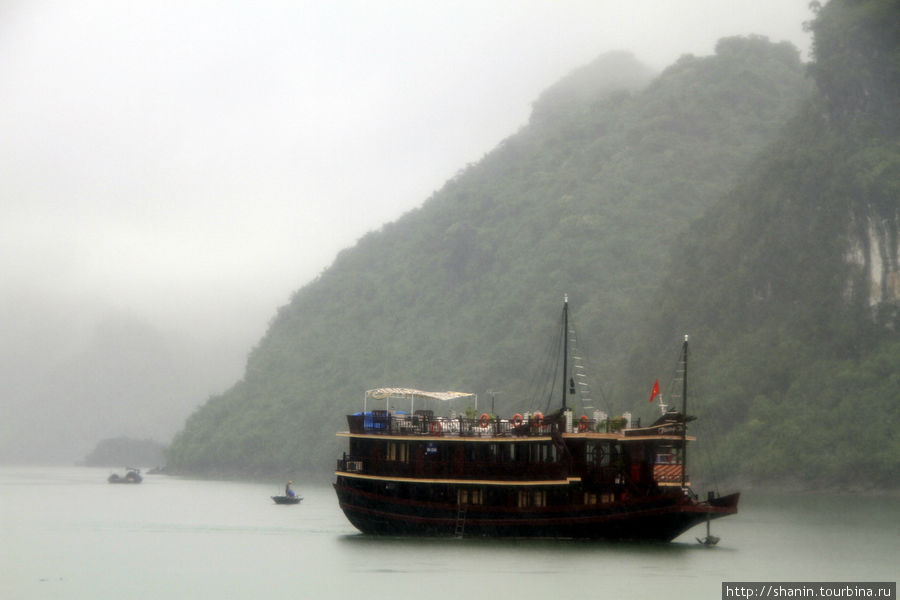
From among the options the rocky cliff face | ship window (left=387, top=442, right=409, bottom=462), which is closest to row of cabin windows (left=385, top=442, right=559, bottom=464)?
ship window (left=387, top=442, right=409, bottom=462)

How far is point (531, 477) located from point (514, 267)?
9581 cm

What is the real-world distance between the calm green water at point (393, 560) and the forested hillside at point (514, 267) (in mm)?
56519

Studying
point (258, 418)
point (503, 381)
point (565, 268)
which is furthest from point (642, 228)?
point (258, 418)

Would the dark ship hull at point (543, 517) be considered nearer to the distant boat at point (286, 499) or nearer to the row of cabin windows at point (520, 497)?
the row of cabin windows at point (520, 497)

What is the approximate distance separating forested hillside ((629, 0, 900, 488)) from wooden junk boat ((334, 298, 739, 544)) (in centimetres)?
3862

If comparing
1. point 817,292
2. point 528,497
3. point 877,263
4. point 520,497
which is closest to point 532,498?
point 528,497

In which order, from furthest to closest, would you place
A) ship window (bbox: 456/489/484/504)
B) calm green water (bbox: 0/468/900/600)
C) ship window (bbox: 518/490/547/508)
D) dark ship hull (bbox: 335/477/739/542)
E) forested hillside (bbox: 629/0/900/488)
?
forested hillside (bbox: 629/0/900/488) → ship window (bbox: 456/489/484/504) → ship window (bbox: 518/490/547/508) → dark ship hull (bbox: 335/477/739/542) → calm green water (bbox: 0/468/900/600)

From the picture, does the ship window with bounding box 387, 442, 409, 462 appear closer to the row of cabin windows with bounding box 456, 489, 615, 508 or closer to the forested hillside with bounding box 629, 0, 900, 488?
the row of cabin windows with bounding box 456, 489, 615, 508

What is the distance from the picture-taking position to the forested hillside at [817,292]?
8231cm

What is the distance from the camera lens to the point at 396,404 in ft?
415

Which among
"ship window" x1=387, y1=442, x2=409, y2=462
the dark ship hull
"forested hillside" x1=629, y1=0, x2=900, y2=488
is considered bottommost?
the dark ship hull

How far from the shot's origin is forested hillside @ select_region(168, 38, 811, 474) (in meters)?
124

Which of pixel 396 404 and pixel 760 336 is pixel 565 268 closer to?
pixel 396 404

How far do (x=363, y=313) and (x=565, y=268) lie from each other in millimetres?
31464
